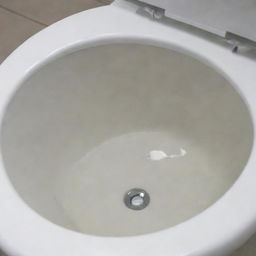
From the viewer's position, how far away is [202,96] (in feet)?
3.00

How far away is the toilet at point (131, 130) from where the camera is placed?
65 centimetres

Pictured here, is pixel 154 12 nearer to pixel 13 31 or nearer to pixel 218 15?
pixel 218 15

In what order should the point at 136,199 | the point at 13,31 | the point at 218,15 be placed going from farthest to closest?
the point at 13,31
the point at 136,199
the point at 218,15

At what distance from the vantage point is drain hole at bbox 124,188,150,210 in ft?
3.30

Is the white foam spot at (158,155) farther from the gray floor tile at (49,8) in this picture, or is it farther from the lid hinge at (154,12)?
the gray floor tile at (49,8)

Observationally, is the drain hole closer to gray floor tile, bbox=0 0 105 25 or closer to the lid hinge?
the lid hinge

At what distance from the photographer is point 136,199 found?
1019 mm

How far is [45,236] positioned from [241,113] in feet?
1.19

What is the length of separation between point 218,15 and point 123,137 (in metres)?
0.34

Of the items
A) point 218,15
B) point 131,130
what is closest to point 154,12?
point 218,15

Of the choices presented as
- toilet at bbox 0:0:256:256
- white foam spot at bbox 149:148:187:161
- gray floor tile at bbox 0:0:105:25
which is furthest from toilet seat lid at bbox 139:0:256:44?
gray floor tile at bbox 0:0:105:25

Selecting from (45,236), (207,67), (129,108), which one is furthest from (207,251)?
(129,108)

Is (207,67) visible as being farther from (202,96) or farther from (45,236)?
(45,236)

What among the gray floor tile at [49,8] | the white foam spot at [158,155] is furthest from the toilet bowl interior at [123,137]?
the gray floor tile at [49,8]
